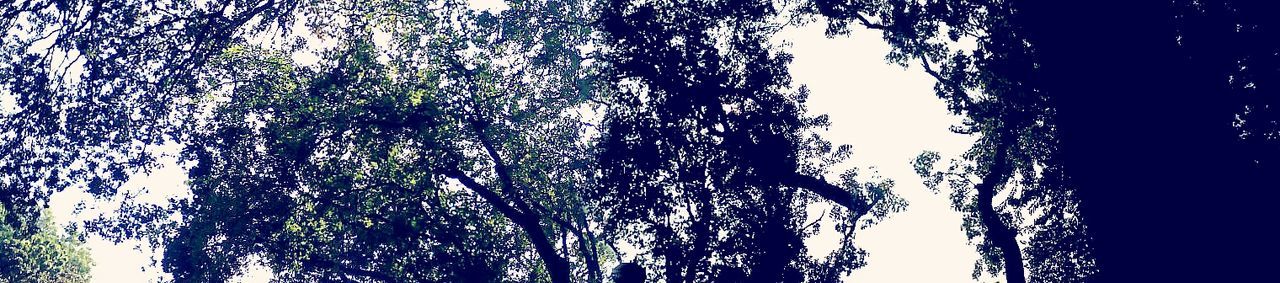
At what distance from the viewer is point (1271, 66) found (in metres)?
13.9

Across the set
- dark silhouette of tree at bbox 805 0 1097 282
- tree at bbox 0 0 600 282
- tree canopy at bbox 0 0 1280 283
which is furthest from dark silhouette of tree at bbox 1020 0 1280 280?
tree at bbox 0 0 600 282

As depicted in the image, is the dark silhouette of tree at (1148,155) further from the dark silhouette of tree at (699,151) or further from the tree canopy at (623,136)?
the dark silhouette of tree at (699,151)

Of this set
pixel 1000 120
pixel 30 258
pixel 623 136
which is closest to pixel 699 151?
pixel 623 136

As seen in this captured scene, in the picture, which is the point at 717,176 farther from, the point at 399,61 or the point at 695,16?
the point at 399,61

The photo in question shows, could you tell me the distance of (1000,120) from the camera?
19.1m

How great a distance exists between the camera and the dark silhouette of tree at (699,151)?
16844 millimetres

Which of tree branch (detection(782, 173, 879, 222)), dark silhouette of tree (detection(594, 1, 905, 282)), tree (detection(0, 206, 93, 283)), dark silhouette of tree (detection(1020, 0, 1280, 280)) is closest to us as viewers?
dark silhouette of tree (detection(1020, 0, 1280, 280))

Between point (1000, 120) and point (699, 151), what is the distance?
24.9 feet

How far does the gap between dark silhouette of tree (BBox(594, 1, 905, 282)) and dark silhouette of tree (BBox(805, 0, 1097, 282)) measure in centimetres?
393

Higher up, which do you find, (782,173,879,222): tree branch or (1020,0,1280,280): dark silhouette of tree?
(782,173,879,222): tree branch

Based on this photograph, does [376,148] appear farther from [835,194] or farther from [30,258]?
[30,258]

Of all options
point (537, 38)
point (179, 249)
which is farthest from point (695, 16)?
point (179, 249)

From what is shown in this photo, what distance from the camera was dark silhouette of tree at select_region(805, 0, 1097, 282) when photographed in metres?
16.9

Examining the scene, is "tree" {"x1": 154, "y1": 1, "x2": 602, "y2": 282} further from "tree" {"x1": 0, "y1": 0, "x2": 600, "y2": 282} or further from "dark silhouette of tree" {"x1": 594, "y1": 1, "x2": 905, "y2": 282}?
"dark silhouette of tree" {"x1": 594, "y1": 1, "x2": 905, "y2": 282}
